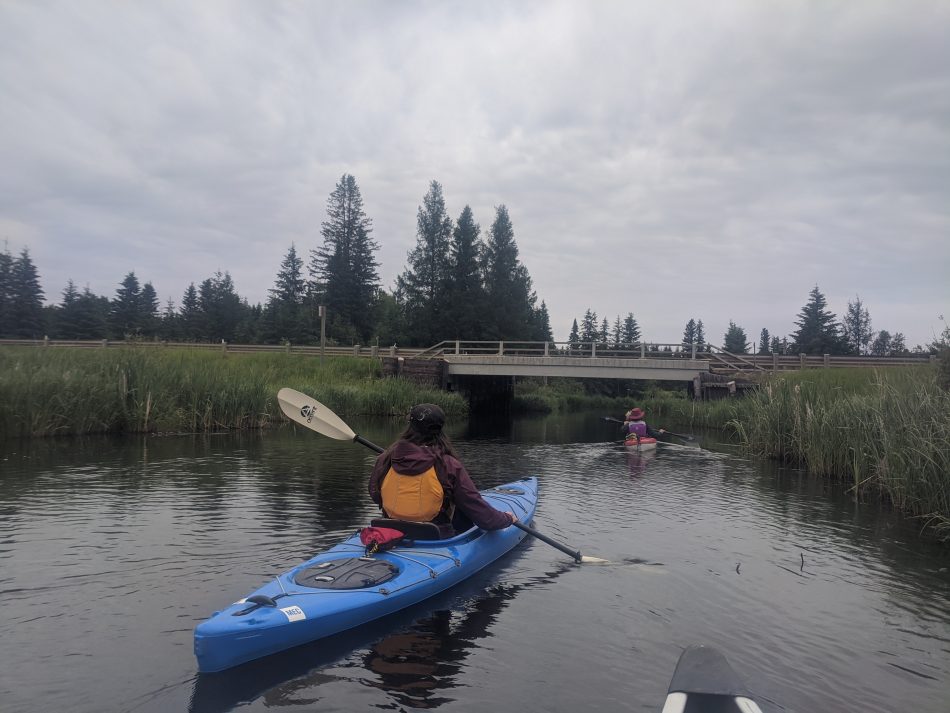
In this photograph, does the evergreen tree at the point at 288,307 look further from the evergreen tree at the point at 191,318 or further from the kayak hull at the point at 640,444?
the kayak hull at the point at 640,444

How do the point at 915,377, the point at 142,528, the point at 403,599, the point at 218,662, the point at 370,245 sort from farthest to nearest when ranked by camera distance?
the point at 370,245 → the point at 915,377 → the point at 142,528 → the point at 403,599 → the point at 218,662

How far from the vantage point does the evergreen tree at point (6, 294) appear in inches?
1665

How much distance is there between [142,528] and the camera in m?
7.30

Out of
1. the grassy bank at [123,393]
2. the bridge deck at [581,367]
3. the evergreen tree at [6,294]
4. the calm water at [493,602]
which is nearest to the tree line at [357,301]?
the evergreen tree at [6,294]

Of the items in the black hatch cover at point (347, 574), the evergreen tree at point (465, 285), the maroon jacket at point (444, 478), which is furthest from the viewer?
the evergreen tree at point (465, 285)

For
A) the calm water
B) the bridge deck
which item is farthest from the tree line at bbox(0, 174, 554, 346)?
the calm water

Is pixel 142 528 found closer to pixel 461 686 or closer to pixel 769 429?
pixel 461 686

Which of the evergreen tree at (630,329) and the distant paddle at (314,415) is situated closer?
the distant paddle at (314,415)

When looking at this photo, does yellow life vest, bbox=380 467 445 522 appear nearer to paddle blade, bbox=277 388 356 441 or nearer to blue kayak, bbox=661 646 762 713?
paddle blade, bbox=277 388 356 441

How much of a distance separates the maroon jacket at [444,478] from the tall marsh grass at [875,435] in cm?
599

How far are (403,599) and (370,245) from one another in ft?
174

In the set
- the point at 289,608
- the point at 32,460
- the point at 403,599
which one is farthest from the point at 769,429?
the point at 32,460

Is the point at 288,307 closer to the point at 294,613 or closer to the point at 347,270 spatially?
the point at 347,270

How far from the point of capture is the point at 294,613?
4137 millimetres
